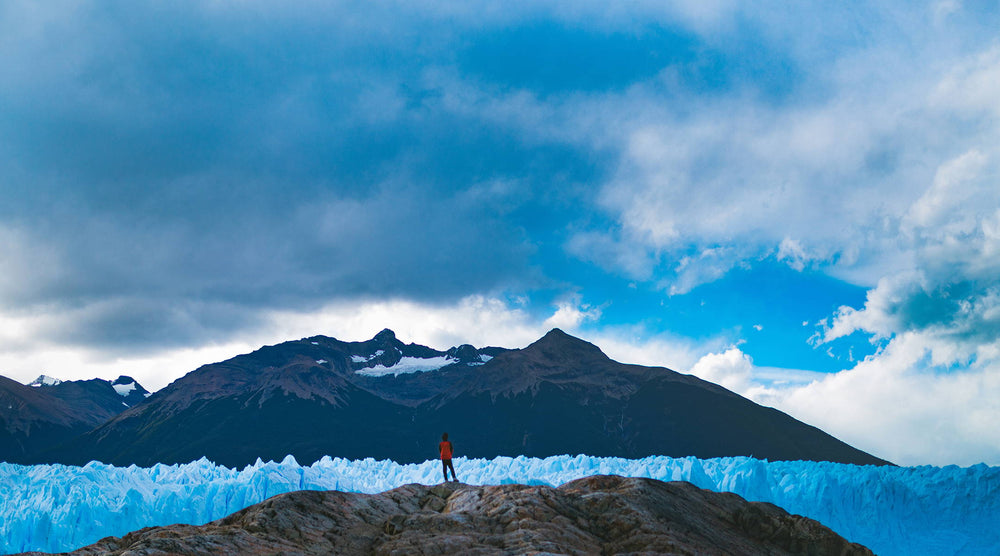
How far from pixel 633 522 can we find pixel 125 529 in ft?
168

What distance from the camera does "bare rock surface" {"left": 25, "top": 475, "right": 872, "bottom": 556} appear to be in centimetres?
1498

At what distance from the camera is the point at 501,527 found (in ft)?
53.4

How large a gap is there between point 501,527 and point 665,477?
177 ft

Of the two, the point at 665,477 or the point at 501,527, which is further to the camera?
the point at 665,477

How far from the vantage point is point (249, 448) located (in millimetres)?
189625

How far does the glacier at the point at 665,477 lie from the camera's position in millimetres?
53469

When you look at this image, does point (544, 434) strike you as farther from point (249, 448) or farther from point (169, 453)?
point (169, 453)

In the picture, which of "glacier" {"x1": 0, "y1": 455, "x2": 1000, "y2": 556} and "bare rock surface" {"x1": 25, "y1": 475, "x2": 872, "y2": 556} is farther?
"glacier" {"x1": 0, "y1": 455, "x2": 1000, "y2": 556}

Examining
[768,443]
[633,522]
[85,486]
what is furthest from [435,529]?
[768,443]

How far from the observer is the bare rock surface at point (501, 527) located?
590 inches

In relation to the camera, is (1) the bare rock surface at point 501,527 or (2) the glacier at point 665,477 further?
(2) the glacier at point 665,477

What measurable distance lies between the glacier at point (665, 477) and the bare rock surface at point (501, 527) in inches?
1588

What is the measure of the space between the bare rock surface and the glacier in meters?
40.3

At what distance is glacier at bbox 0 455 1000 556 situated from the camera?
2105 inches
